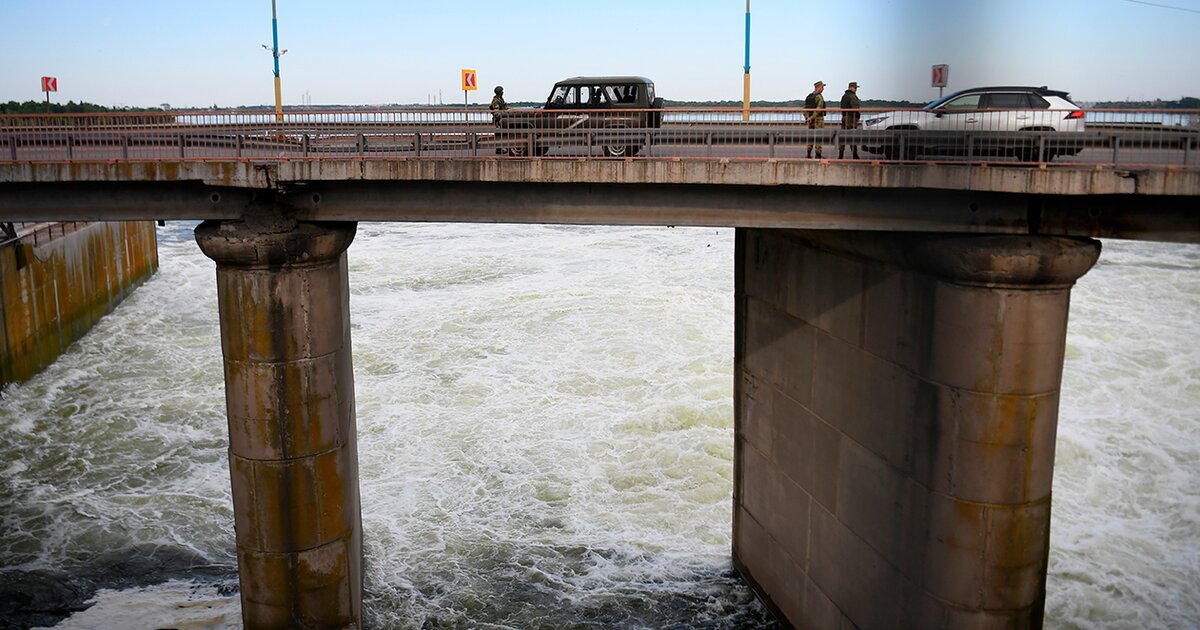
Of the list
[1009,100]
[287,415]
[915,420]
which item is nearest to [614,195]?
[915,420]

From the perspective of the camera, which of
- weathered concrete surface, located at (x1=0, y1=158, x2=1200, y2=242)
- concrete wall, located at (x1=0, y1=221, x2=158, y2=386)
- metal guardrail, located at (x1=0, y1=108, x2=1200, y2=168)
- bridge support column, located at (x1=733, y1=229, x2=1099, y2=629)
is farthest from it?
concrete wall, located at (x1=0, y1=221, x2=158, y2=386)

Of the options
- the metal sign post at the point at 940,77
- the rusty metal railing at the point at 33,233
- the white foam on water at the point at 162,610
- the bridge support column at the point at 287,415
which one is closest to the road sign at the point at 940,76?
the metal sign post at the point at 940,77

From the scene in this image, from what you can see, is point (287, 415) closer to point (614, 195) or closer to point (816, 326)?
point (614, 195)

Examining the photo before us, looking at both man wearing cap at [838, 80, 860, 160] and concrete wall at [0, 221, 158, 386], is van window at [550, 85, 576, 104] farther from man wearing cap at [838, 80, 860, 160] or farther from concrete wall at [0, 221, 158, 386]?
concrete wall at [0, 221, 158, 386]

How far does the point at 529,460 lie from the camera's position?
27125mm

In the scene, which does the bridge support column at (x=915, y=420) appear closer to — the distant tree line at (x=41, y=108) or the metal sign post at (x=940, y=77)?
the metal sign post at (x=940, y=77)

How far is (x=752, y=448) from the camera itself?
19844 millimetres

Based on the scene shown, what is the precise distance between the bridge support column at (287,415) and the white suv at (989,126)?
8.47m

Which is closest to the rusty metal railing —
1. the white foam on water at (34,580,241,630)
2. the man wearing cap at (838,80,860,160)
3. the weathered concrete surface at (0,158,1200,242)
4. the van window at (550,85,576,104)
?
the white foam on water at (34,580,241,630)

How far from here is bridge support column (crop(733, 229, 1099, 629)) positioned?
43.8ft

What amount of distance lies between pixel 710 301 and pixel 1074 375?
14202 mm

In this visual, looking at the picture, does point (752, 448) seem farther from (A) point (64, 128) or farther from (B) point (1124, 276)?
(B) point (1124, 276)

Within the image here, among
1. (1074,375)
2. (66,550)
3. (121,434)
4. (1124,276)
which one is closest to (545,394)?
(121,434)

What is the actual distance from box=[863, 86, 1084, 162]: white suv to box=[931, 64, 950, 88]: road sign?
40 centimetres
